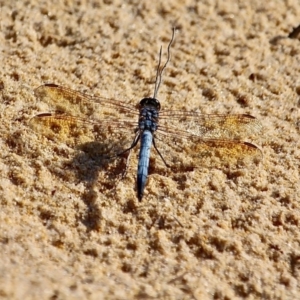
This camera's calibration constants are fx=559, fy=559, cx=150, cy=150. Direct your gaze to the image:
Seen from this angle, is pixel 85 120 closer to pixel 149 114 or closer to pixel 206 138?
pixel 149 114

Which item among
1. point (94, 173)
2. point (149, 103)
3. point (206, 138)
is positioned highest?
point (149, 103)

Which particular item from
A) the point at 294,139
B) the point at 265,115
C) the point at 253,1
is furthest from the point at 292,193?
the point at 253,1

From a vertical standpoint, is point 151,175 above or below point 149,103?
below

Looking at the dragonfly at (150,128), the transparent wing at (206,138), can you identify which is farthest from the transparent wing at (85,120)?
the transparent wing at (206,138)

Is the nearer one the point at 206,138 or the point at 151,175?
the point at 151,175

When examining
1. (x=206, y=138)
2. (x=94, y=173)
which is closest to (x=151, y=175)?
(x=94, y=173)

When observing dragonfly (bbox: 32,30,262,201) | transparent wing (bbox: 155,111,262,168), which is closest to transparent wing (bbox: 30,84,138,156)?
dragonfly (bbox: 32,30,262,201)
